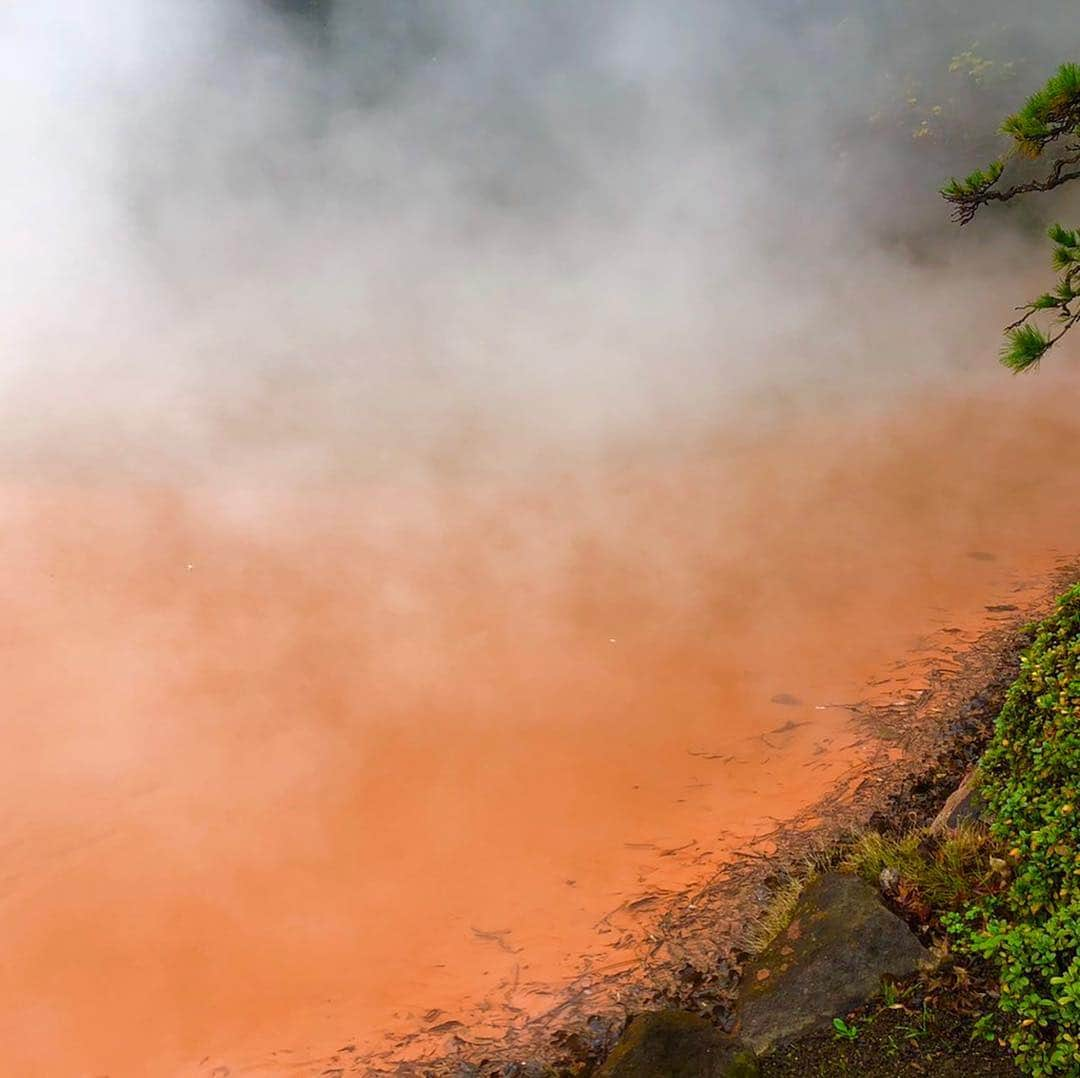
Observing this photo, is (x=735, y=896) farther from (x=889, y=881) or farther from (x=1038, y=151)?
(x=1038, y=151)

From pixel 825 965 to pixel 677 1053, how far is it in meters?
0.38

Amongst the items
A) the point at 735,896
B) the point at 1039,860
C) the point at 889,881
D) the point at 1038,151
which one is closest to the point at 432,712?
the point at 735,896

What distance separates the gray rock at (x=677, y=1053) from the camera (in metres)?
1.93

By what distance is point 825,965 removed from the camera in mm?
2104

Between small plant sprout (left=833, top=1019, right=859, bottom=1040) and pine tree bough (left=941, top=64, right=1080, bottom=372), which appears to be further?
pine tree bough (left=941, top=64, right=1080, bottom=372)

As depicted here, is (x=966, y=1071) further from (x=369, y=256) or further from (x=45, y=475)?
(x=369, y=256)

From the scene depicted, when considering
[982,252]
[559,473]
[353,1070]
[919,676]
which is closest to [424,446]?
[559,473]

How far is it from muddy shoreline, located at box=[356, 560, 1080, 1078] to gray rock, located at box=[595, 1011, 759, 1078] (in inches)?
4.9

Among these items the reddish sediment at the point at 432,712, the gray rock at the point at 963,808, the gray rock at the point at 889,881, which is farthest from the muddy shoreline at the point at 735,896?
the gray rock at the point at 889,881

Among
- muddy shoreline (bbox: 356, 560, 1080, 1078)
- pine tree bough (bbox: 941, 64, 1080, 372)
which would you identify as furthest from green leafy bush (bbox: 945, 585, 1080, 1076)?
pine tree bough (bbox: 941, 64, 1080, 372)

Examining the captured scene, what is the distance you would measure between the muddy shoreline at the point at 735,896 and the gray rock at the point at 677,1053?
0.41ft

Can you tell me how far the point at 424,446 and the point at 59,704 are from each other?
2.48 meters

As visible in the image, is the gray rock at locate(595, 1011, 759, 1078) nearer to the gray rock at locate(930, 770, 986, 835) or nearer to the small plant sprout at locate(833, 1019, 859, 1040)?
the small plant sprout at locate(833, 1019, 859, 1040)

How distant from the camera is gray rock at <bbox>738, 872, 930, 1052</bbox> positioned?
2.01 metres
